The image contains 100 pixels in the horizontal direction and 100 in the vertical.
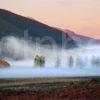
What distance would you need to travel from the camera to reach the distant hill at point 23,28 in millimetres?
2680

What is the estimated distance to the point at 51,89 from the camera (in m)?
2.67

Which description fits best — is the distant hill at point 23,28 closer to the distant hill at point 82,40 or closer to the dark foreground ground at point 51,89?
the distant hill at point 82,40

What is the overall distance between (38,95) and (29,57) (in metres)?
0.28

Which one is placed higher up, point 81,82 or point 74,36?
point 74,36

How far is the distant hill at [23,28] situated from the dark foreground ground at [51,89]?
0.95 ft

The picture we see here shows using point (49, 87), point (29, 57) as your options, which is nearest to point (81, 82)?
point (49, 87)

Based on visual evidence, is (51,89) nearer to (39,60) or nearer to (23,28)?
(39,60)

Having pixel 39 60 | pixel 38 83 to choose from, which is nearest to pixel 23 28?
pixel 39 60

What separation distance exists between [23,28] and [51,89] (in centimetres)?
49

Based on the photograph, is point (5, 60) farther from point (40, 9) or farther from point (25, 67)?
point (40, 9)

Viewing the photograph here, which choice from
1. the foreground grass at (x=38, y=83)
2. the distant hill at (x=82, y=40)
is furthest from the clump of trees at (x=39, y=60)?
the distant hill at (x=82, y=40)

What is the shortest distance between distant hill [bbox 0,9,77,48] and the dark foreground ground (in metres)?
0.29

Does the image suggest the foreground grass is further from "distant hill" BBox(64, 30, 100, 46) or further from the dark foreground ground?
"distant hill" BBox(64, 30, 100, 46)

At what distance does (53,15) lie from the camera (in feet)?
8.94
